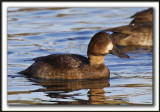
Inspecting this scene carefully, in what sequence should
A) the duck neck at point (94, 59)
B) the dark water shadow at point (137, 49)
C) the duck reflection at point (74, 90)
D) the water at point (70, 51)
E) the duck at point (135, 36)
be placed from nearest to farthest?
the duck reflection at point (74, 90), the water at point (70, 51), the duck neck at point (94, 59), the dark water shadow at point (137, 49), the duck at point (135, 36)

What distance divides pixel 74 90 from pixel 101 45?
1.34 meters

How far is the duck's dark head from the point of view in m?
10.1

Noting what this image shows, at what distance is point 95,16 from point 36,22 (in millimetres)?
2286

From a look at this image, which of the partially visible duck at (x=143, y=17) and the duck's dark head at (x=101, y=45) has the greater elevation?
the partially visible duck at (x=143, y=17)

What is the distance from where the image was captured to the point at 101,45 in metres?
10.1

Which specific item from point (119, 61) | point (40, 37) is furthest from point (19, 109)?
point (40, 37)

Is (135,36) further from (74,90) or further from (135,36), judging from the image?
(74,90)

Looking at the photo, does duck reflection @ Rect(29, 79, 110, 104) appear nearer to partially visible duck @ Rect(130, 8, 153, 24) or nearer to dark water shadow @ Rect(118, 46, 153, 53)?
dark water shadow @ Rect(118, 46, 153, 53)

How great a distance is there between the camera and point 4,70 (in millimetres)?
8531

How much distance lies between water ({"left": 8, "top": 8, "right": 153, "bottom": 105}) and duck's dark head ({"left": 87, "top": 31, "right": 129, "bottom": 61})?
578 mm

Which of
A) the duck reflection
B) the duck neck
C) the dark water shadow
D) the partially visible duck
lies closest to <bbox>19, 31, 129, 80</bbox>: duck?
the duck neck

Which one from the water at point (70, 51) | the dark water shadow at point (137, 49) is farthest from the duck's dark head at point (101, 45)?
the dark water shadow at point (137, 49)

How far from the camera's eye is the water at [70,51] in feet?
28.5

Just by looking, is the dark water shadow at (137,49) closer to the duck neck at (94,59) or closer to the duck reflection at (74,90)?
the duck neck at (94,59)
